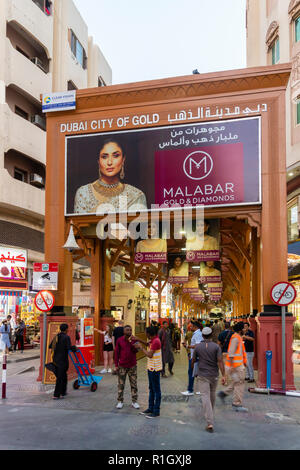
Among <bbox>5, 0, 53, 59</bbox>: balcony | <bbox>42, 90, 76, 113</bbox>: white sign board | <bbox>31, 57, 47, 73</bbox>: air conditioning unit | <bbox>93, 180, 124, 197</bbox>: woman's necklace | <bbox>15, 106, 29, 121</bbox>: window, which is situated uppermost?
<bbox>5, 0, 53, 59</bbox>: balcony

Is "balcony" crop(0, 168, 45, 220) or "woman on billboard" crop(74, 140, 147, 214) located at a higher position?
"balcony" crop(0, 168, 45, 220)

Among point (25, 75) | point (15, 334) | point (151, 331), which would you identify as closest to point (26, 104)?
point (25, 75)

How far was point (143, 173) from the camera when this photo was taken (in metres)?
13.6

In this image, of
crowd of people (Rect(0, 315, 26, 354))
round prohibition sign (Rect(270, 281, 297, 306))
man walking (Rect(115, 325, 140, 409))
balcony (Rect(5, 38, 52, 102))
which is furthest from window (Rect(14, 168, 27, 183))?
man walking (Rect(115, 325, 140, 409))

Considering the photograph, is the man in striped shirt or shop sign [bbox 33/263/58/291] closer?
the man in striped shirt

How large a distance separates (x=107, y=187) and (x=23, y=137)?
15506mm

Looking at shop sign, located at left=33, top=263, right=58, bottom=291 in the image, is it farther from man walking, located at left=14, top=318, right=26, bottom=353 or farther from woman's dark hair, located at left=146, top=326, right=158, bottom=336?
man walking, located at left=14, top=318, right=26, bottom=353

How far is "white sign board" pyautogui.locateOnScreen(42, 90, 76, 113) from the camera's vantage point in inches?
563

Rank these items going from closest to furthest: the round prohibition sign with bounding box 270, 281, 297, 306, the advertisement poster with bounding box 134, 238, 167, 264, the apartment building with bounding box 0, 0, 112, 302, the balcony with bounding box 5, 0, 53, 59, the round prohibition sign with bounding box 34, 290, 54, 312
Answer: the round prohibition sign with bounding box 270, 281, 297, 306 → the round prohibition sign with bounding box 34, 290, 54, 312 → the advertisement poster with bounding box 134, 238, 167, 264 → the apartment building with bounding box 0, 0, 112, 302 → the balcony with bounding box 5, 0, 53, 59

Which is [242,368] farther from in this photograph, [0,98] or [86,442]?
[0,98]

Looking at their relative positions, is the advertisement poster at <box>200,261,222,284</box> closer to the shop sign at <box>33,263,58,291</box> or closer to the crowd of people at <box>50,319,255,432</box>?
the crowd of people at <box>50,319,255,432</box>

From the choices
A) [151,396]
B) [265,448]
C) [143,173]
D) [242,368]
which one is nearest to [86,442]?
[151,396]

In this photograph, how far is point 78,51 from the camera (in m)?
37.7

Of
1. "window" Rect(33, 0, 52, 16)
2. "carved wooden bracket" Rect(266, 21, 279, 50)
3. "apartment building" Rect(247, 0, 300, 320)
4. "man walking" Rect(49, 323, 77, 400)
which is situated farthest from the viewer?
"window" Rect(33, 0, 52, 16)
